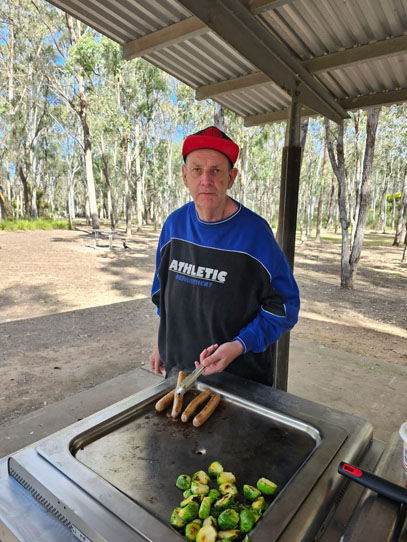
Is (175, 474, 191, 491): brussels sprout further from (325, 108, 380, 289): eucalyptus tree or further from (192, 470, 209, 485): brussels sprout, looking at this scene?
(325, 108, 380, 289): eucalyptus tree

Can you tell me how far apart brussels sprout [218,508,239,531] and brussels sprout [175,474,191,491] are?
13 centimetres

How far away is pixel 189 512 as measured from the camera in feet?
2.82

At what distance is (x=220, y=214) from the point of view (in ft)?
5.65

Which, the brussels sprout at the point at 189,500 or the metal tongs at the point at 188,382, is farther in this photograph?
the metal tongs at the point at 188,382

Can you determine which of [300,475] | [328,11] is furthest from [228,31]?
[300,475]

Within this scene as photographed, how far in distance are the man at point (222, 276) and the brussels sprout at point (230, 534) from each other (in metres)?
0.68

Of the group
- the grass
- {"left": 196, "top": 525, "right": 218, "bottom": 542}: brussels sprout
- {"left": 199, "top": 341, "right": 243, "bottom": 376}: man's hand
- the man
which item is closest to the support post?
the man

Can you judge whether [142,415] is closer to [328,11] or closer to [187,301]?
[187,301]

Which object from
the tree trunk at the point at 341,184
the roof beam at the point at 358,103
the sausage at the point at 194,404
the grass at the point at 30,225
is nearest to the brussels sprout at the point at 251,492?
the sausage at the point at 194,404

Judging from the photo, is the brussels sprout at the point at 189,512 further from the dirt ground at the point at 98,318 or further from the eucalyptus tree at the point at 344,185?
the eucalyptus tree at the point at 344,185

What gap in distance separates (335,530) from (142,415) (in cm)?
69

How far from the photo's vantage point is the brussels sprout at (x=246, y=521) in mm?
834

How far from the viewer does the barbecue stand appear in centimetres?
86

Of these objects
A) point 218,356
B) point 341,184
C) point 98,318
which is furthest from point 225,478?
point 341,184
